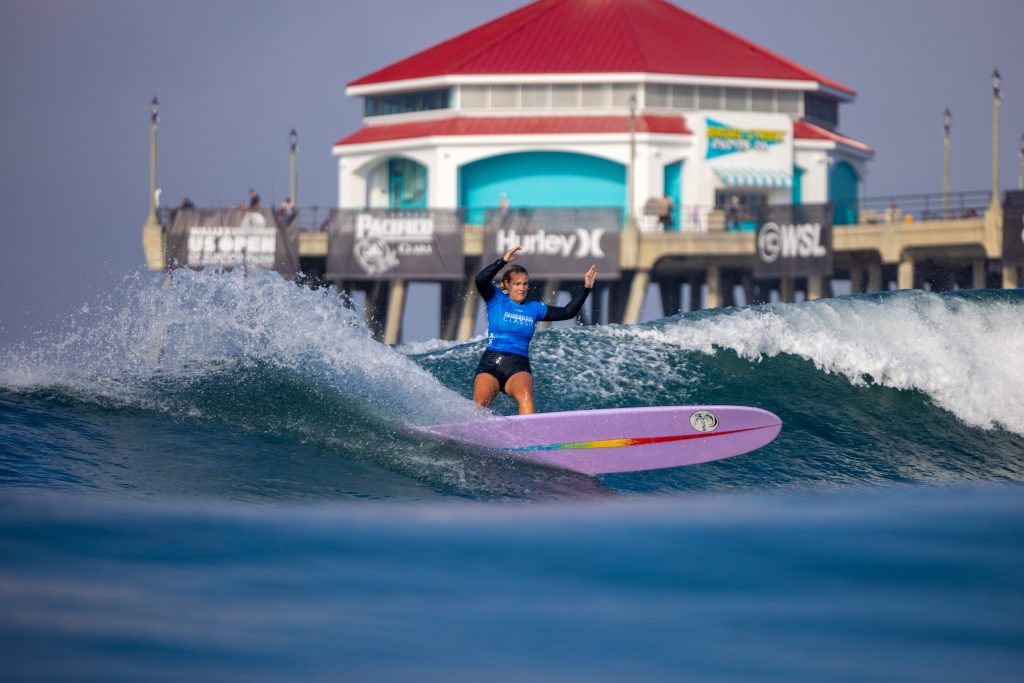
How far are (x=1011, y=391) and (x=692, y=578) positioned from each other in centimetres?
1000

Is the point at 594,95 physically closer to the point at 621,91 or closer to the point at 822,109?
the point at 621,91

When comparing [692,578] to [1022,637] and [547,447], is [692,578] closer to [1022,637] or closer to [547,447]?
[1022,637]

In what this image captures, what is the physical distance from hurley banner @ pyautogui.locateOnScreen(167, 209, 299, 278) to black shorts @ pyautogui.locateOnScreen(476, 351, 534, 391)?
28.1m

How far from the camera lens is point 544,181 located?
→ 48500mm

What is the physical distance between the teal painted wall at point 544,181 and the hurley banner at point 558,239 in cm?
1069

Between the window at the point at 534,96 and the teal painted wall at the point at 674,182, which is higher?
the window at the point at 534,96

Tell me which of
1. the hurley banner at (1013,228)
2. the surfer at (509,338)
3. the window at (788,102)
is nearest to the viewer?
the surfer at (509,338)

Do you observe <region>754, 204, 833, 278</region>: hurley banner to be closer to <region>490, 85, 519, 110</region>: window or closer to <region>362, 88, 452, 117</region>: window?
<region>490, 85, 519, 110</region>: window

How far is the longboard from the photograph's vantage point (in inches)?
399

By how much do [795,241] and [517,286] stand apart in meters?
25.5

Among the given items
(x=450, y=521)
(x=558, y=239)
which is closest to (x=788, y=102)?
(x=558, y=239)

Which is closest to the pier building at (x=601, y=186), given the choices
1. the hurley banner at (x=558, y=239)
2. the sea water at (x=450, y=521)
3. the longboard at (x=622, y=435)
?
the hurley banner at (x=558, y=239)

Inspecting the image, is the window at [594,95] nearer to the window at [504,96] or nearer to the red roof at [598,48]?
the red roof at [598,48]

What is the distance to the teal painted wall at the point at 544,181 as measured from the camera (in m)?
48.2
